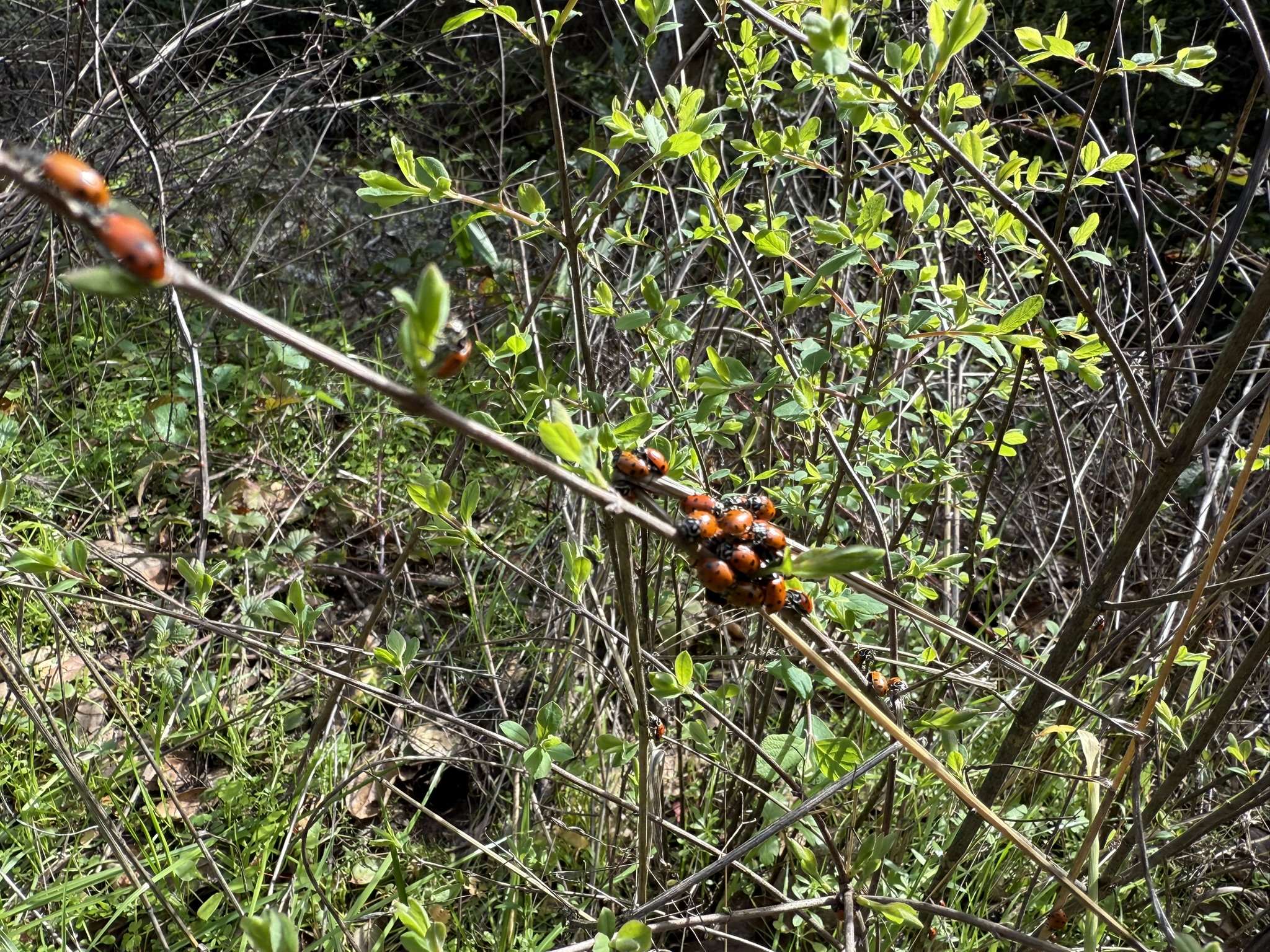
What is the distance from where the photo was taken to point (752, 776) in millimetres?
1976

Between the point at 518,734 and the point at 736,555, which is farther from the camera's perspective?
the point at 518,734

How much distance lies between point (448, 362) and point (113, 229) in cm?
23

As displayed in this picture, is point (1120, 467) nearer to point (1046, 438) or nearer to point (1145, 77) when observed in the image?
point (1046, 438)

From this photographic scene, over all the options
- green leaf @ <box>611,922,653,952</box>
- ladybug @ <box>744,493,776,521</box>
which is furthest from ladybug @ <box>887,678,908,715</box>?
ladybug @ <box>744,493,776,521</box>

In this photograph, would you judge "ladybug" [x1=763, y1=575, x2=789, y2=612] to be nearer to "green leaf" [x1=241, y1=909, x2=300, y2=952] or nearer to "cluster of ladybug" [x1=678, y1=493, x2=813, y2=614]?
"cluster of ladybug" [x1=678, y1=493, x2=813, y2=614]

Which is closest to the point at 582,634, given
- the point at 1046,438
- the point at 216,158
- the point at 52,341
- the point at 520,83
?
the point at 1046,438

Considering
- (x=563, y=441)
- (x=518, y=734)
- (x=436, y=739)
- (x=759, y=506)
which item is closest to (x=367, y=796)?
(x=436, y=739)

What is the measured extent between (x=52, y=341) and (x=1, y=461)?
3.00 ft

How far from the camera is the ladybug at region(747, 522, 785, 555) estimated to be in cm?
79

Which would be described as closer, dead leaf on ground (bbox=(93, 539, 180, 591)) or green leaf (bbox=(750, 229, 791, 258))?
green leaf (bbox=(750, 229, 791, 258))

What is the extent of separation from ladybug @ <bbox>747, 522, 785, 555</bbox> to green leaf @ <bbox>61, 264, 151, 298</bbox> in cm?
48

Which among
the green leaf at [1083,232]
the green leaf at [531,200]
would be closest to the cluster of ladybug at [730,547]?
the green leaf at [531,200]

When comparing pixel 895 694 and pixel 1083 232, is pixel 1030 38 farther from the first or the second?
pixel 895 694

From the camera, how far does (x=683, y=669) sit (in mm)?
1258
